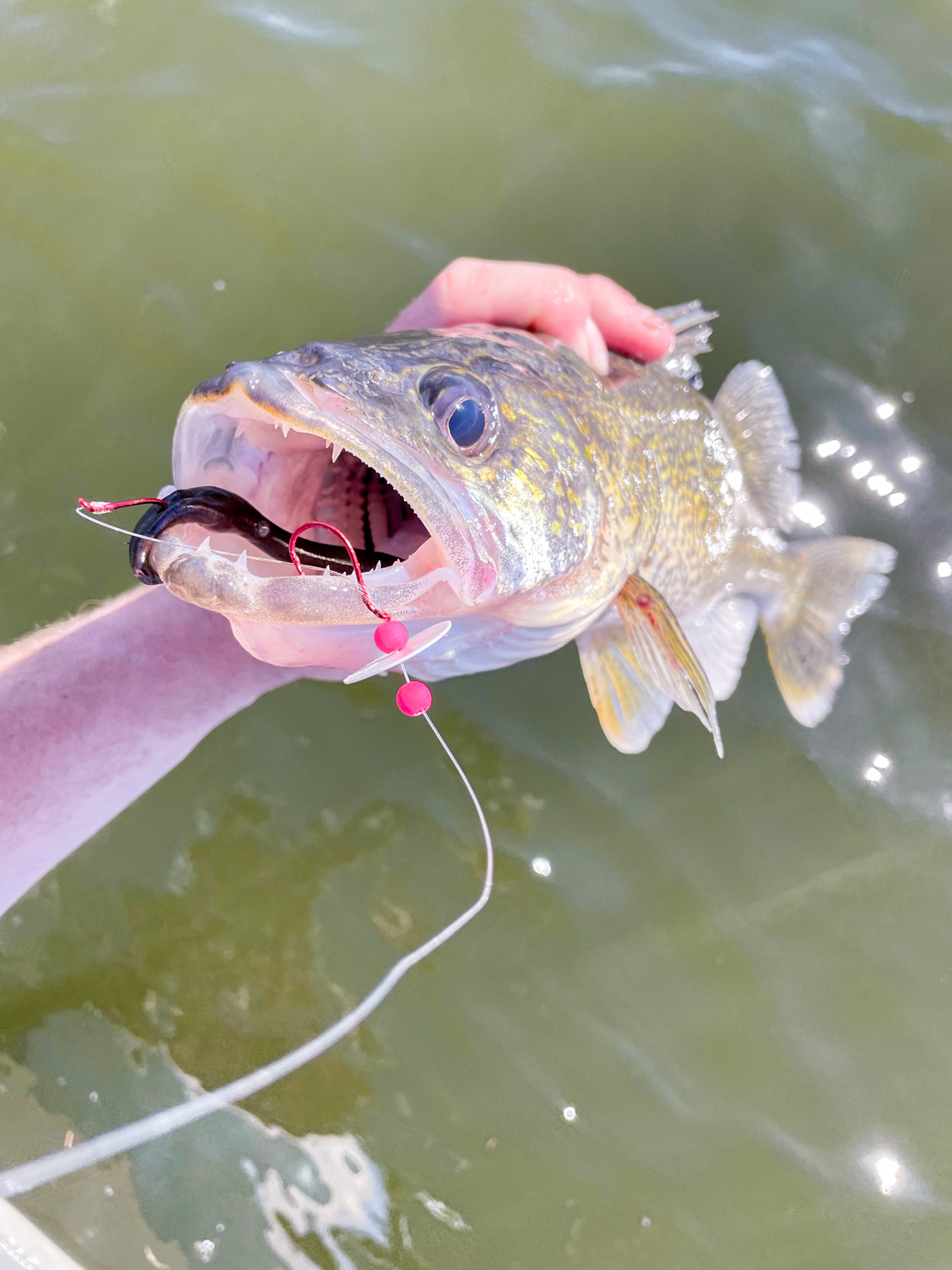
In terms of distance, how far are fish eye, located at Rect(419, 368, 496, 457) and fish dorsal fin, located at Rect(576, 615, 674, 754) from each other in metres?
0.71

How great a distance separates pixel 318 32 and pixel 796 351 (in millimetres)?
2127

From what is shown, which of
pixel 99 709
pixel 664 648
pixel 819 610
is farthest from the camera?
pixel 819 610

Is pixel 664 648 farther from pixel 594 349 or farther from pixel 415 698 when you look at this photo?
pixel 594 349

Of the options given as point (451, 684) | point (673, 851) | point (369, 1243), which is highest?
point (451, 684)

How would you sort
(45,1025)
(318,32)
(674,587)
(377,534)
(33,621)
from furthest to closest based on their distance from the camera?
1. (318,32)
2. (33,621)
3. (45,1025)
4. (674,587)
5. (377,534)

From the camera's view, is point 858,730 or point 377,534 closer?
point 377,534

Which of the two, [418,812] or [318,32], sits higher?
[318,32]

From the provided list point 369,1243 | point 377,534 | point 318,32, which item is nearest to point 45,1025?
point 369,1243

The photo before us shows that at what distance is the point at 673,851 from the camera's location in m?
2.57

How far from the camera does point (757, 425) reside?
7.73 feet

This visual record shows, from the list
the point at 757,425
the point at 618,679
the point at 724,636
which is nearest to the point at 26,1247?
the point at 618,679

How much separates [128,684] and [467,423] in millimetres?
1055

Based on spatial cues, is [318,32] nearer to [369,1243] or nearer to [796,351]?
[796,351]

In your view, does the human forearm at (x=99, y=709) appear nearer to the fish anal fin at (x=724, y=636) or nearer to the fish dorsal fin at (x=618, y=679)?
the fish dorsal fin at (x=618, y=679)
